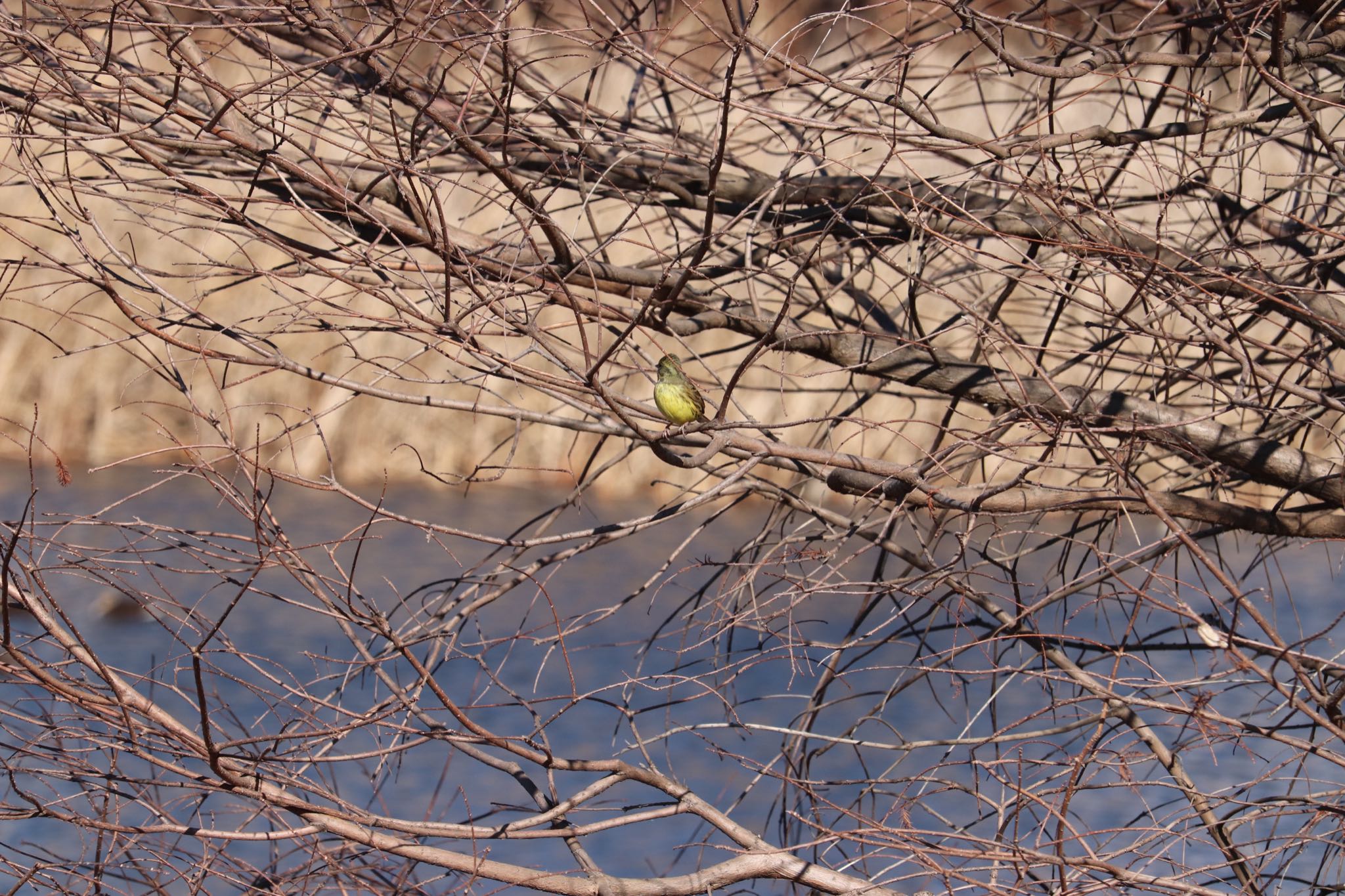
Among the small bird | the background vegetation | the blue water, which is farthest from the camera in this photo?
the small bird

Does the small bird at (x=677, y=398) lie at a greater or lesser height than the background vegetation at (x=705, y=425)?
greater

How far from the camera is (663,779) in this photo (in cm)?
246

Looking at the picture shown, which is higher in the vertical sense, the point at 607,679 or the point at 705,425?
the point at 607,679

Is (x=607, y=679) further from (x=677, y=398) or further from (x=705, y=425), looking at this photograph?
(x=705, y=425)

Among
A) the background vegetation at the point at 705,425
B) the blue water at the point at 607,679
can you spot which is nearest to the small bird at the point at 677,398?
the background vegetation at the point at 705,425

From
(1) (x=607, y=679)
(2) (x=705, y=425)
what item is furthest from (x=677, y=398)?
(1) (x=607, y=679)

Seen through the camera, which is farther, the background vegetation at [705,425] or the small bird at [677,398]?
the small bird at [677,398]

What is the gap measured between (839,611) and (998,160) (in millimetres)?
2987

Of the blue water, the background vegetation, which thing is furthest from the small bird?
the blue water

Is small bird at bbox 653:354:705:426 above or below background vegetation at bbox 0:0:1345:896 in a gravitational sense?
above

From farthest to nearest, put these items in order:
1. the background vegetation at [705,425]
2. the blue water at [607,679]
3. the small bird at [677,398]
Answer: the small bird at [677,398]
the blue water at [607,679]
the background vegetation at [705,425]

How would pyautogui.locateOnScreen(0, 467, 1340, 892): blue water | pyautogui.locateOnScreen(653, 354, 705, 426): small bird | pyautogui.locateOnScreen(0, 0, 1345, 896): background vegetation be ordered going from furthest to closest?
1. pyautogui.locateOnScreen(653, 354, 705, 426): small bird
2. pyautogui.locateOnScreen(0, 467, 1340, 892): blue water
3. pyautogui.locateOnScreen(0, 0, 1345, 896): background vegetation

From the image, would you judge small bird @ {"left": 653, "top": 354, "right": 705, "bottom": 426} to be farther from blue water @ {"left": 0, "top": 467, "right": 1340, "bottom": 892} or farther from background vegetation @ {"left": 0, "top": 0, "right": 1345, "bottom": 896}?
blue water @ {"left": 0, "top": 467, "right": 1340, "bottom": 892}

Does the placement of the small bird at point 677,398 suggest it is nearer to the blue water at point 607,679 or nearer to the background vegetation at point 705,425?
the background vegetation at point 705,425
